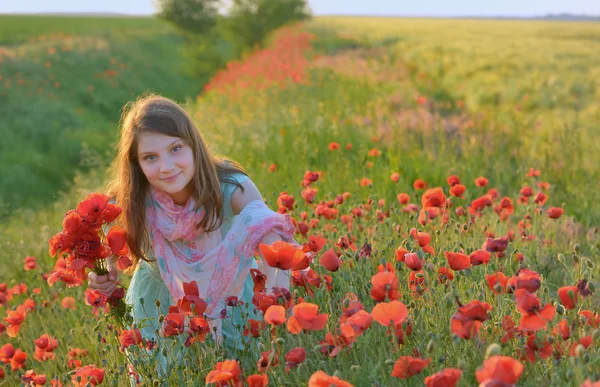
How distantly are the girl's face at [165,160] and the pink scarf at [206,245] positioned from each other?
146 mm

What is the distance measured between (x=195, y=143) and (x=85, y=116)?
11.1 meters

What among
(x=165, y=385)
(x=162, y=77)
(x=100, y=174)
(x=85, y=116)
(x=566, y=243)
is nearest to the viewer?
(x=165, y=385)

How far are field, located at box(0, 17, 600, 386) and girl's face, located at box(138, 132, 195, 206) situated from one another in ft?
1.48

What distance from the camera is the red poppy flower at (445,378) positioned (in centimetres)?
132

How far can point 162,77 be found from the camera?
20.7 meters

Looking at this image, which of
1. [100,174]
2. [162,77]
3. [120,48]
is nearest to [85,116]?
[100,174]

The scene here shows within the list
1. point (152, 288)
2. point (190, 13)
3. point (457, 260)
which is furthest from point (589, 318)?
point (190, 13)

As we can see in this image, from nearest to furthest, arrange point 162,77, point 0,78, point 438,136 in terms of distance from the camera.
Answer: point 438,136, point 0,78, point 162,77

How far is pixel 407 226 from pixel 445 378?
2.07 metres

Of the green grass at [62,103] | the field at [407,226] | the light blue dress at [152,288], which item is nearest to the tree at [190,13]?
the green grass at [62,103]

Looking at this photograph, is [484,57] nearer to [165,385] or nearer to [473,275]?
[473,275]

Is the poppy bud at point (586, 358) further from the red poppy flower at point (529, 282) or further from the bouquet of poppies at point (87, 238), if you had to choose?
the bouquet of poppies at point (87, 238)

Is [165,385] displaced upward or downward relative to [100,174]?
upward

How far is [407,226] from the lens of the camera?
337 cm
